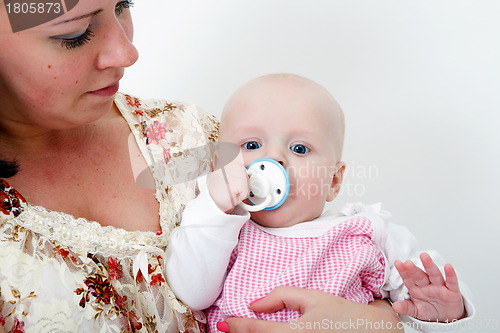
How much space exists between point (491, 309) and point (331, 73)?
110 centimetres

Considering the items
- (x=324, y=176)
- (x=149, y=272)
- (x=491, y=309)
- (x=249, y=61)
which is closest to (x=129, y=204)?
(x=149, y=272)

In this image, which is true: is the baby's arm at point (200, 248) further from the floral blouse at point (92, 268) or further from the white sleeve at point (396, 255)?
the white sleeve at point (396, 255)

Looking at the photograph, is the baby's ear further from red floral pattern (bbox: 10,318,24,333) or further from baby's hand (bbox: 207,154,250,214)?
red floral pattern (bbox: 10,318,24,333)

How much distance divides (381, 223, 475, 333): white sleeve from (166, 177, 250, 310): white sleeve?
0.41 metres

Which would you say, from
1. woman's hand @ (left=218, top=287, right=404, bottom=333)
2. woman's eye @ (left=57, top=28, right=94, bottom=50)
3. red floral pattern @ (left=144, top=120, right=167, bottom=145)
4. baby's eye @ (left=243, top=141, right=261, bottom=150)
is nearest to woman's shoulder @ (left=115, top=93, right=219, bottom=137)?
red floral pattern @ (left=144, top=120, right=167, bottom=145)

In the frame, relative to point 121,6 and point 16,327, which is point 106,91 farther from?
point 16,327

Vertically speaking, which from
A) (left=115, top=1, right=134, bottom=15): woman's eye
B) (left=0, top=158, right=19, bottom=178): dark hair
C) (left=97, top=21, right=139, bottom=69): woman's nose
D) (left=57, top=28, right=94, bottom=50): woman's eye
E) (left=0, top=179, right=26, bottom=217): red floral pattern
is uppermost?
(left=115, top=1, right=134, bottom=15): woman's eye

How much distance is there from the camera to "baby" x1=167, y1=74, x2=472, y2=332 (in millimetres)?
1292

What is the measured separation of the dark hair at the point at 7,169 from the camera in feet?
3.63

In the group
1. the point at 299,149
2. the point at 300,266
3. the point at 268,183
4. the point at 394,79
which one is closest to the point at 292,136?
the point at 299,149

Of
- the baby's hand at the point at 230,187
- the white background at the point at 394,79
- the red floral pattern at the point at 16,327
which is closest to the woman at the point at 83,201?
the red floral pattern at the point at 16,327

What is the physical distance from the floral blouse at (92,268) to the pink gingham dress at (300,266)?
13 cm

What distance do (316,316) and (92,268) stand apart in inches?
18.5

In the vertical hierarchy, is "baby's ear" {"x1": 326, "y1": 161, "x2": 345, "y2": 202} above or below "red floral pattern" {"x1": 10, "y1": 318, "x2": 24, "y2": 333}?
above
